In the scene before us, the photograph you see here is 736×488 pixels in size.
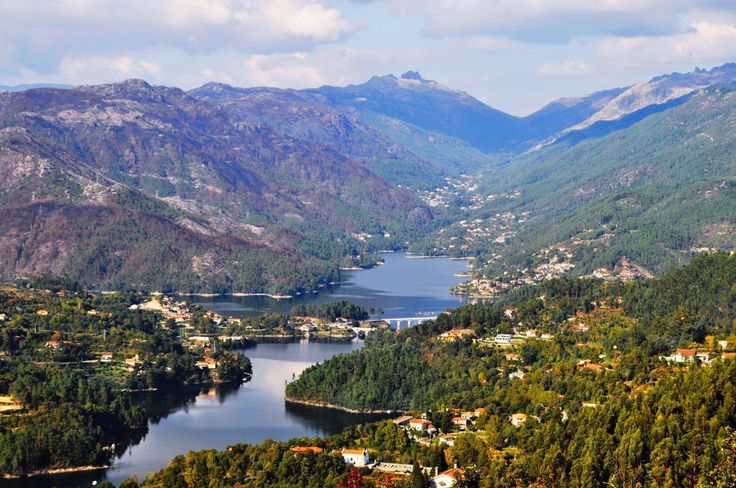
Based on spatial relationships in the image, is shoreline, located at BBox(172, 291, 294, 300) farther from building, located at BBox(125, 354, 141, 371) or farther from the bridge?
building, located at BBox(125, 354, 141, 371)

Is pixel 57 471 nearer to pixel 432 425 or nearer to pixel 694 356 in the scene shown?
pixel 432 425

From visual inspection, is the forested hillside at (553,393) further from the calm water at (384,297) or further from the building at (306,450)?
the calm water at (384,297)

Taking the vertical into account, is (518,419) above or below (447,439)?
above

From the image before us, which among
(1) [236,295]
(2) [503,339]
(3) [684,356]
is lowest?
(3) [684,356]

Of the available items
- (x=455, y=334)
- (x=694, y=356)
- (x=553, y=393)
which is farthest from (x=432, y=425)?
(x=455, y=334)

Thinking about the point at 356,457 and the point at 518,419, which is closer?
the point at 356,457

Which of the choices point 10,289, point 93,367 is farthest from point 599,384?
point 10,289

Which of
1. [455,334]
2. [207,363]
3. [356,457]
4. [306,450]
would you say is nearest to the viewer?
[356,457]
